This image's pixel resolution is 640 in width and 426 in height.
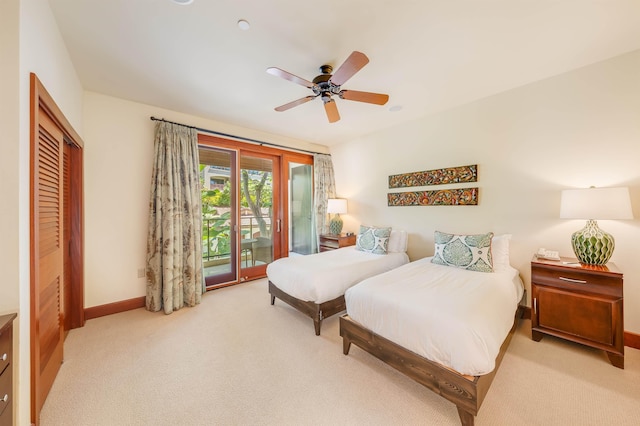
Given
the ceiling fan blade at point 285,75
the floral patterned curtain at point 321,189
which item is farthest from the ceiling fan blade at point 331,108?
the floral patterned curtain at point 321,189

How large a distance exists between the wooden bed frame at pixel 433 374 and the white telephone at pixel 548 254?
1.43 m

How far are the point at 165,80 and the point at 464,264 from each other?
12.8ft

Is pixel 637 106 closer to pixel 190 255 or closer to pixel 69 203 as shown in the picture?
pixel 190 255

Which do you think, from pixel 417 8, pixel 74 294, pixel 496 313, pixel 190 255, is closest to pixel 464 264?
pixel 496 313

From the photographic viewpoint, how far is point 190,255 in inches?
129

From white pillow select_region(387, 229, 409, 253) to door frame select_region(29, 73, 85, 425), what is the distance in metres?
3.60

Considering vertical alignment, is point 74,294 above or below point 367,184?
below

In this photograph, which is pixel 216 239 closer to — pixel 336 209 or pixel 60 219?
pixel 60 219

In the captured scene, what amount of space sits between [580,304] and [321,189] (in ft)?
12.9

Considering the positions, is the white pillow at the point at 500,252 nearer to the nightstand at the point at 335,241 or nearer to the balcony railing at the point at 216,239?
the nightstand at the point at 335,241

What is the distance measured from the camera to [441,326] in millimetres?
1557

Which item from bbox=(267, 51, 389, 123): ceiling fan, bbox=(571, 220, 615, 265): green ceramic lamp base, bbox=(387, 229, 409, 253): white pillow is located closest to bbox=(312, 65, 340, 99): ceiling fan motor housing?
bbox=(267, 51, 389, 123): ceiling fan

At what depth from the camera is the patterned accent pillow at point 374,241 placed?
3525 millimetres

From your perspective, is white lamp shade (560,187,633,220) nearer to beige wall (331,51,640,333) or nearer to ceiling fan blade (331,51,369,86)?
beige wall (331,51,640,333)
